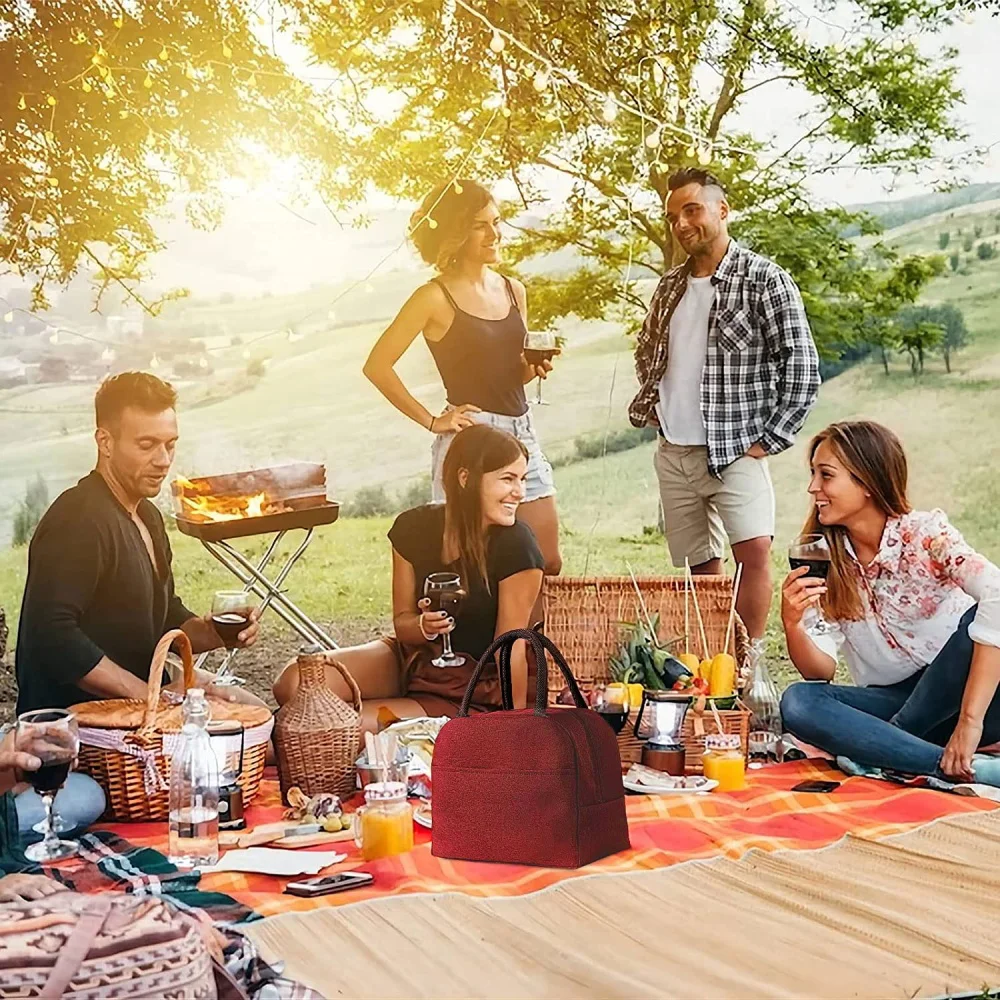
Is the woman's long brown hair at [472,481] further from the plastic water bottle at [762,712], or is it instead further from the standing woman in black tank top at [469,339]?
the plastic water bottle at [762,712]

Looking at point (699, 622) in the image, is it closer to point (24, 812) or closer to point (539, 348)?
point (539, 348)

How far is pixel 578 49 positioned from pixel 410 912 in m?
3.45

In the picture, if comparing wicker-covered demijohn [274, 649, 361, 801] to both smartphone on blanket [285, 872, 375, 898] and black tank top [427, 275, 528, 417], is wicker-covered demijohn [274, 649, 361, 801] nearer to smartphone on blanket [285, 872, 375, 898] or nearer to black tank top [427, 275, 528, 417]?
smartphone on blanket [285, 872, 375, 898]

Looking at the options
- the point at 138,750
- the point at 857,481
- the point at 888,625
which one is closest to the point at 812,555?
the point at 857,481

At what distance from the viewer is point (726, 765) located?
3506 mm

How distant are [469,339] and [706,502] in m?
1.00

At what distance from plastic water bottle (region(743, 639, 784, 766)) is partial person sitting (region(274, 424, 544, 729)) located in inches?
28.4

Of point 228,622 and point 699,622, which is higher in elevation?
point 228,622

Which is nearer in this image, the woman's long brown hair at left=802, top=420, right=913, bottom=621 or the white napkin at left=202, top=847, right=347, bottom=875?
the white napkin at left=202, top=847, right=347, bottom=875

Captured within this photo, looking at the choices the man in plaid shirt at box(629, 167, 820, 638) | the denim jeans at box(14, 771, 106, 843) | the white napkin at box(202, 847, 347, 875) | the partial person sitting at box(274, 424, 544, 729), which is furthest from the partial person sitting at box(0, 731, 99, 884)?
the man in plaid shirt at box(629, 167, 820, 638)

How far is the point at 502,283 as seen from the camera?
4734 millimetres

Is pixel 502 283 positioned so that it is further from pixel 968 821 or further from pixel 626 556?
pixel 968 821

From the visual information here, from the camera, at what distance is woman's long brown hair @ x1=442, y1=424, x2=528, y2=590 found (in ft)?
14.6

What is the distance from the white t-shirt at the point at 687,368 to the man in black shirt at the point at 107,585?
1679 mm
